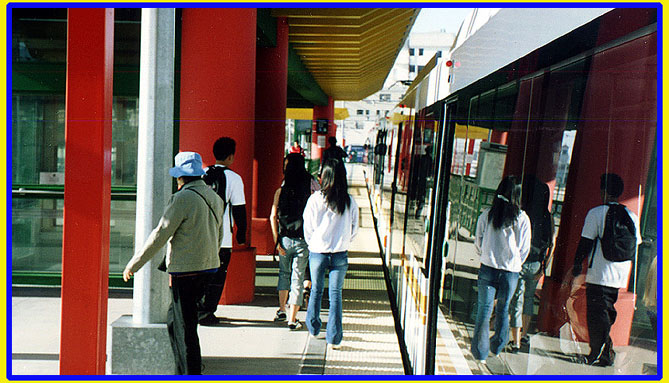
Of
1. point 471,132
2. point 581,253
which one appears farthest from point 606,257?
point 471,132

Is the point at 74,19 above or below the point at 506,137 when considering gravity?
above

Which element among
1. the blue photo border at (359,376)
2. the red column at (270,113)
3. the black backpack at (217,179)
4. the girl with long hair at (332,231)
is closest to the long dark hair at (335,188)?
the girl with long hair at (332,231)

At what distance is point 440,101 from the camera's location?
5023 mm

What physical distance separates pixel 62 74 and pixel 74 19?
16.6 feet

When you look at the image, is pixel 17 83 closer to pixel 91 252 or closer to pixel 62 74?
pixel 62 74

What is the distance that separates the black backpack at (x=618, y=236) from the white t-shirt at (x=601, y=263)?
0.01 meters

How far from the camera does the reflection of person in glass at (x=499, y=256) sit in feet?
8.34

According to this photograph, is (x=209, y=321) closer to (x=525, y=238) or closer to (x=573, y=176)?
(x=525, y=238)

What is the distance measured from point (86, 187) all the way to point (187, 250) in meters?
0.76

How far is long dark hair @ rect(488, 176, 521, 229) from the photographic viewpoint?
2.61 m

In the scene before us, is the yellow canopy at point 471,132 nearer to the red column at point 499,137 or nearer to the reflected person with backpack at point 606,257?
the red column at point 499,137

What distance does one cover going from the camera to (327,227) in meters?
5.93

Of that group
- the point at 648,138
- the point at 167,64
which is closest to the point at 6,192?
the point at 167,64

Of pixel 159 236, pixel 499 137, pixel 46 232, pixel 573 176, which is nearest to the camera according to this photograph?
pixel 573 176
